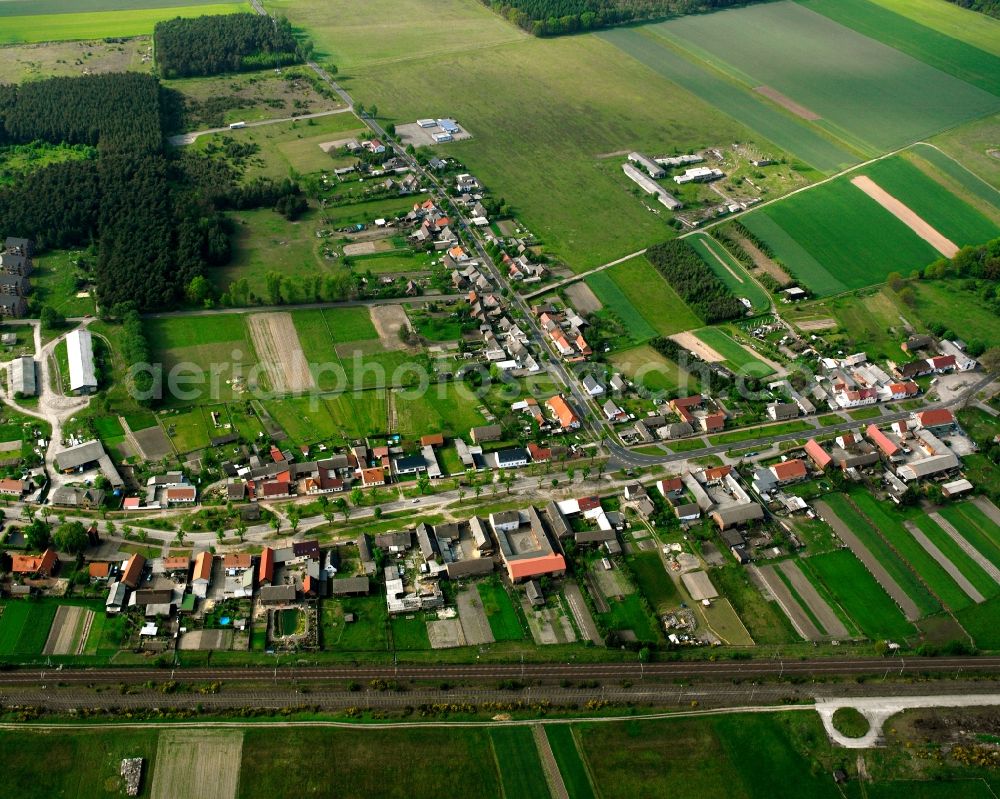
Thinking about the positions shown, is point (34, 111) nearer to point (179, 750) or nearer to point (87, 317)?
point (87, 317)

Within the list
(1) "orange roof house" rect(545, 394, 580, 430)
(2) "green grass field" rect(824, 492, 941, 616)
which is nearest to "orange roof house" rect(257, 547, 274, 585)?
(1) "orange roof house" rect(545, 394, 580, 430)

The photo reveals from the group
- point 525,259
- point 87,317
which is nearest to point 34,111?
point 87,317

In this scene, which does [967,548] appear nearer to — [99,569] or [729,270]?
[729,270]

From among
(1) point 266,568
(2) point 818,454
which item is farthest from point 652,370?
(1) point 266,568

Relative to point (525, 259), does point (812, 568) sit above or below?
below

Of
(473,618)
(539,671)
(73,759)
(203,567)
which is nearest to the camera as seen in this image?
(73,759)
